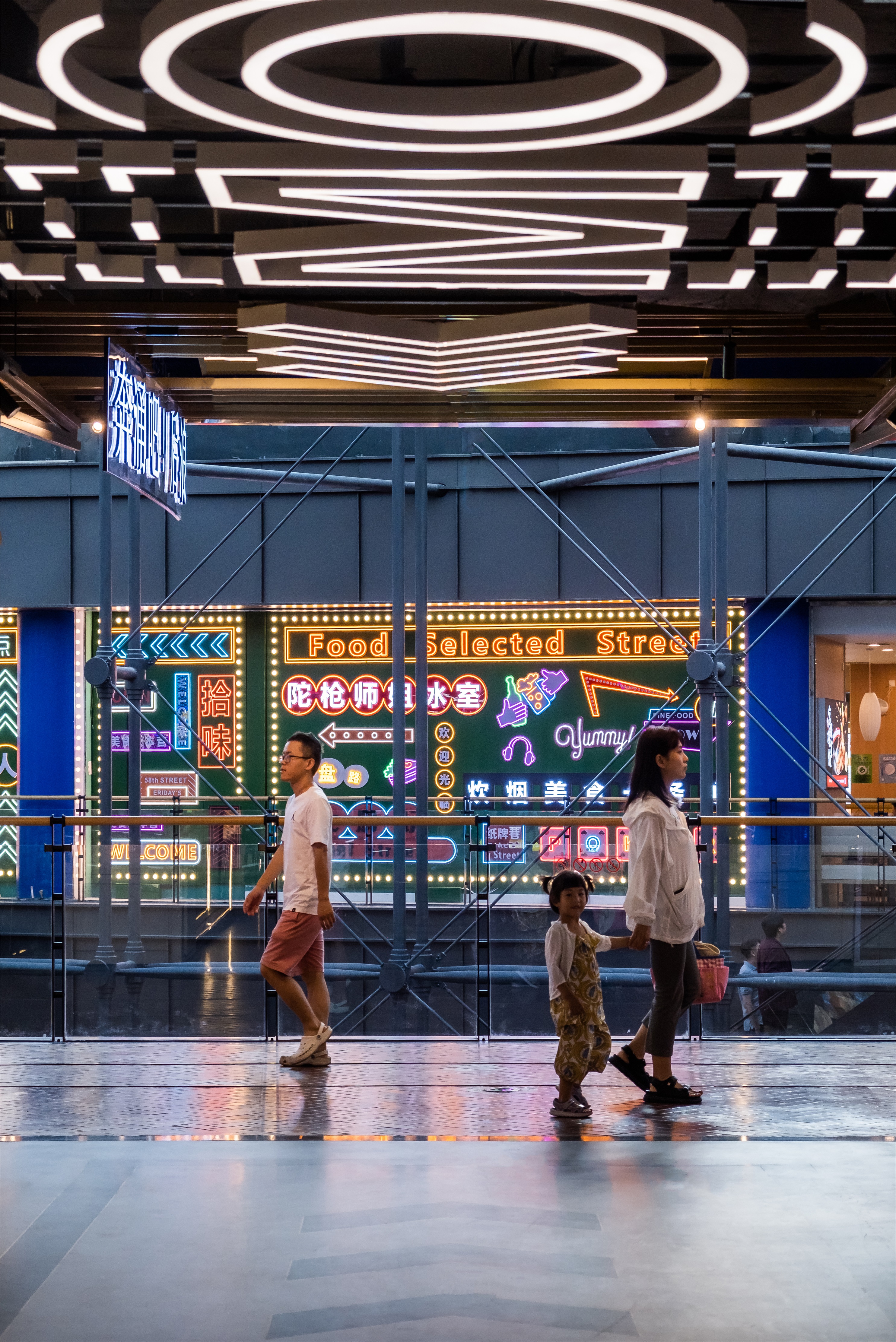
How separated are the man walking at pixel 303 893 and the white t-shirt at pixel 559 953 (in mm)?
1283

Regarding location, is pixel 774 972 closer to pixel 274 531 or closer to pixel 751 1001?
pixel 751 1001

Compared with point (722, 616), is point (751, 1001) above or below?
below

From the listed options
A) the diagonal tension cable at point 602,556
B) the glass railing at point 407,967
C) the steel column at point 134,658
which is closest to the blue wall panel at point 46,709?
the steel column at point 134,658

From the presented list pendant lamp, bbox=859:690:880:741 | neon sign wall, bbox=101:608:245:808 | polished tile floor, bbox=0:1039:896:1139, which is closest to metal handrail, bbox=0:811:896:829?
polished tile floor, bbox=0:1039:896:1139

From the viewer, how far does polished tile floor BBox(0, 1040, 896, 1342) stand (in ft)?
14.1

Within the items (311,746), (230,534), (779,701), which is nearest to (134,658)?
(230,534)

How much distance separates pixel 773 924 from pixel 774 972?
30 cm

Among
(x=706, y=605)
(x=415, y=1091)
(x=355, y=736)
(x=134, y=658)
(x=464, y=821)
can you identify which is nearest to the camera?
(x=415, y=1091)

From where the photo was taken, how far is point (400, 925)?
1385 centimetres

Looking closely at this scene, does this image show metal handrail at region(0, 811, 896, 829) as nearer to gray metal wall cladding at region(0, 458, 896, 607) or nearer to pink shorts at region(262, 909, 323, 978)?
pink shorts at region(262, 909, 323, 978)

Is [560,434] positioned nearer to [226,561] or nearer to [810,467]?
[810,467]

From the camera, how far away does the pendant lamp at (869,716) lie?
68.2 ft

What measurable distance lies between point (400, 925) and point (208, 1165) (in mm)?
7984

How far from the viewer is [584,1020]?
6.89 m
